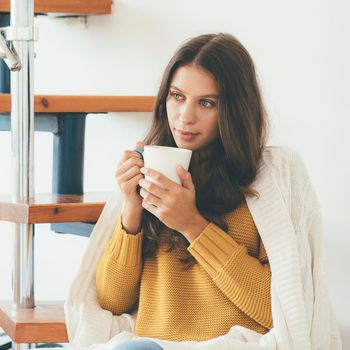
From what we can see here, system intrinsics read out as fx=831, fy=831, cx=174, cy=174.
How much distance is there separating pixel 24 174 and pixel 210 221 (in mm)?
531

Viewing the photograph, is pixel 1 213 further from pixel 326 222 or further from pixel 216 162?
pixel 326 222

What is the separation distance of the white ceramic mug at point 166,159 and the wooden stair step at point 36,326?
1.58ft

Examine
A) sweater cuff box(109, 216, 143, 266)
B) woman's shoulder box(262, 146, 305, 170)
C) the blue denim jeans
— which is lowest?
sweater cuff box(109, 216, 143, 266)

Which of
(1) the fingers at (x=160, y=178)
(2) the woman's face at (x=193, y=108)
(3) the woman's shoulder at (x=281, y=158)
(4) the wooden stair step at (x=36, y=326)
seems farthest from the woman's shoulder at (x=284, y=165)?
(4) the wooden stair step at (x=36, y=326)

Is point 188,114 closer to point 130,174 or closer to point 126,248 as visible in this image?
point 130,174

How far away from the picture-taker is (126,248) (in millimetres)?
1536

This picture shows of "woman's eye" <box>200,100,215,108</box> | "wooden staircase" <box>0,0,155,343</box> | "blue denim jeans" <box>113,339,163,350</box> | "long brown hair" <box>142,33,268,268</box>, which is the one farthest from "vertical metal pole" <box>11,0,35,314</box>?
"blue denim jeans" <box>113,339,163,350</box>

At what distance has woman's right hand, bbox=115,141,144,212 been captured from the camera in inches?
57.8

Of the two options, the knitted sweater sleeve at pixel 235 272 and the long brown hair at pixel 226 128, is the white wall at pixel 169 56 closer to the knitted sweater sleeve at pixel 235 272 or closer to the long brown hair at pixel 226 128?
the long brown hair at pixel 226 128

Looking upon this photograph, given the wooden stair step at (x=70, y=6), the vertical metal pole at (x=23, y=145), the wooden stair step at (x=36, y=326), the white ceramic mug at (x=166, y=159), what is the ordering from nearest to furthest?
1. the white ceramic mug at (x=166, y=159)
2. the wooden stair step at (x=36, y=326)
3. the vertical metal pole at (x=23, y=145)
4. the wooden stair step at (x=70, y=6)

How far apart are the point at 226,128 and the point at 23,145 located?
0.55 meters

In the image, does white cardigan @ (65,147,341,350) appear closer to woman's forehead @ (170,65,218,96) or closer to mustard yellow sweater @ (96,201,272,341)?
mustard yellow sweater @ (96,201,272,341)

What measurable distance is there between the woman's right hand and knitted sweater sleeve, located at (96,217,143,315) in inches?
2.6

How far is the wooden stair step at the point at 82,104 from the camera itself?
186 centimetres
